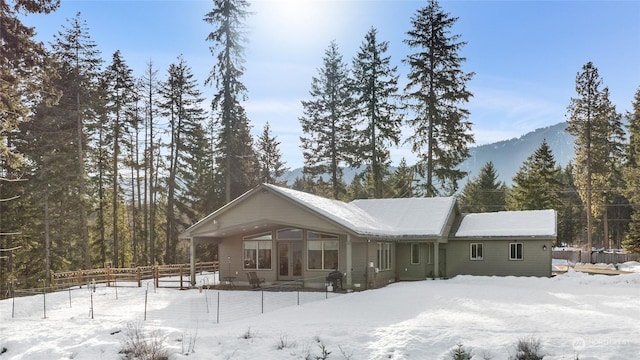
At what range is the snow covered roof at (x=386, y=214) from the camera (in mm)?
21062

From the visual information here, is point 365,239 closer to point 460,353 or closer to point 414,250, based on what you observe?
point 414,250

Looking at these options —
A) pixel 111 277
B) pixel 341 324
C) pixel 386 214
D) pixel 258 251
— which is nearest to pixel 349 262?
pixel 258 251

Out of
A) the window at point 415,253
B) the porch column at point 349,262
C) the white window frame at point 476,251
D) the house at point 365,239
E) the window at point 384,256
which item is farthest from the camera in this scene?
the white window frame at point 476,251

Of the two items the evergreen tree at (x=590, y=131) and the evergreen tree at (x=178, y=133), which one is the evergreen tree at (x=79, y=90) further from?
the evergreen tree at (x=590, y=131)

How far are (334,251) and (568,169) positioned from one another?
5930cm

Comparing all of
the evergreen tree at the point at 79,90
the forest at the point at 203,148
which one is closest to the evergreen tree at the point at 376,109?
the forest at the point at 203,148

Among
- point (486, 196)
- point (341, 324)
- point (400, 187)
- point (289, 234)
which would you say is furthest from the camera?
point (486, 196)

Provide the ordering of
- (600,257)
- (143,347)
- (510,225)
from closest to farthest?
1. (143,347)
2. (510,225)
3. (600,257)

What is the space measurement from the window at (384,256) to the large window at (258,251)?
520cm

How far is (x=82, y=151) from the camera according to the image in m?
29.1

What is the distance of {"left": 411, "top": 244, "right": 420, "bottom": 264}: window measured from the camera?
84.0ft

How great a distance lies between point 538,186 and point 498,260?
2179cm

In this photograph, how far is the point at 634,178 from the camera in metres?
41.2

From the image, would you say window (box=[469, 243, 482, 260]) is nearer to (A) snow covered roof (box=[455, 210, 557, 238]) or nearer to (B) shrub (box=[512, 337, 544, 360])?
(A) snow covered roof (box=[455, 210, 557, 238])
